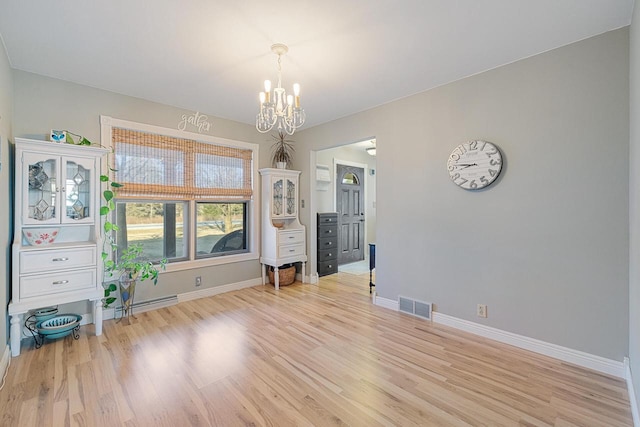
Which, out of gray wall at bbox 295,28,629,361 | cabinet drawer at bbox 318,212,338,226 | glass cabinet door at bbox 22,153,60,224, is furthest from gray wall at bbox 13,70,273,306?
gray wall at bbox 295,28,629,361

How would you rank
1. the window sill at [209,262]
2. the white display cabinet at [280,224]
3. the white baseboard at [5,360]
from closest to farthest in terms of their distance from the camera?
the white baseboard at [5,360]
the window sill at [209,262]
the white display cabinet at [280,224]

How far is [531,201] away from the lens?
2469 millimetres

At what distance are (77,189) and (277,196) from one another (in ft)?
8.03

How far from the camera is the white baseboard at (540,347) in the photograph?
213cm

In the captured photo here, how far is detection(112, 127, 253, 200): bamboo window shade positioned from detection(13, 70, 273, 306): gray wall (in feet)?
0.72

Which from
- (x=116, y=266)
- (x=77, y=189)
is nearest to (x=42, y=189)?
(x=77, y=189)

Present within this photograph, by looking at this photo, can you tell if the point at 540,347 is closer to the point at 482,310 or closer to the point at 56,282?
the point at 482,310

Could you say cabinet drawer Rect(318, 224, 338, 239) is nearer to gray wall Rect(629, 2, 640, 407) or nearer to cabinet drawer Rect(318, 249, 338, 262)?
cabinet drawer Rect(318, 249, 338, 262)

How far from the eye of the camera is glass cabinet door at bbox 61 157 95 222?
8.94 feet

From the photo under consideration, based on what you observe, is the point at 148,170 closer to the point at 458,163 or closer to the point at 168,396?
the point at 168,396

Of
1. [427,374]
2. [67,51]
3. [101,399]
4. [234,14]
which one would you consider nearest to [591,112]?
[427,374]

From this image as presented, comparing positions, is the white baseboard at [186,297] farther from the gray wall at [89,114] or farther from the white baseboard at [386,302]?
the white baseboard at [386,302]

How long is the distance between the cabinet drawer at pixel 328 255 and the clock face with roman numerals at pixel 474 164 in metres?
2.69

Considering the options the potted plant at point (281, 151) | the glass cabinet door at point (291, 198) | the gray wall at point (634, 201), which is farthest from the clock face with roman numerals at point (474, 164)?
the potted plant at point (281, 151)
